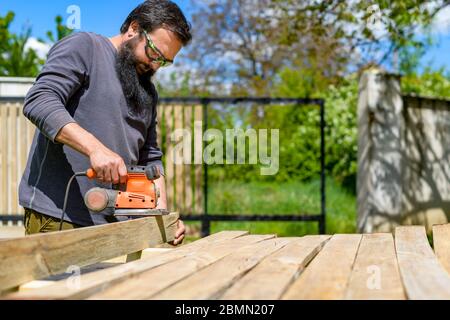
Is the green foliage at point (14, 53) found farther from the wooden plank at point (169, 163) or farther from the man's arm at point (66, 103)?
the man's arm at point (66, 103)

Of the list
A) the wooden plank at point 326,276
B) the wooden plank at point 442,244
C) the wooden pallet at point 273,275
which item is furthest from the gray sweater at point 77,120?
the wooden plank at point 442,244


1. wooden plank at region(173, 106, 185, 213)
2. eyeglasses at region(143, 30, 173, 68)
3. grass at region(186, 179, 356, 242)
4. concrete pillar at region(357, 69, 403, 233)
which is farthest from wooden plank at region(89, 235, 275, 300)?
grass at region(186, 179, 356, 242)

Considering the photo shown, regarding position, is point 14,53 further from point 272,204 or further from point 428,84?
point 428,84

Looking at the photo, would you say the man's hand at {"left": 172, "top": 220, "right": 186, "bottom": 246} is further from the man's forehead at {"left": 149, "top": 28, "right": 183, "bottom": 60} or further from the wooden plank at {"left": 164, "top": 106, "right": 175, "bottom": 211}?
the wooden plank at {"left": 164, "top": 106, "right": 175, "bottom": 211}

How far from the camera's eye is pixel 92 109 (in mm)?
3160

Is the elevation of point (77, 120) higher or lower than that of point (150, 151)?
higher

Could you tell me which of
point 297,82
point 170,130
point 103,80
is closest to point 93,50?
point 103,80

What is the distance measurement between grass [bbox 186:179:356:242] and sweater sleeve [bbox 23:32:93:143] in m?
6.34

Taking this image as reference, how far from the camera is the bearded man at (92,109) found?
110 inches

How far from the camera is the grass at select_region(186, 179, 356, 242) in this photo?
9.41 m

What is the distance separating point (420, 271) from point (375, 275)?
0.51ft

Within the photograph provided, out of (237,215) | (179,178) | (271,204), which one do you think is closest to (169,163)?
(179,178)

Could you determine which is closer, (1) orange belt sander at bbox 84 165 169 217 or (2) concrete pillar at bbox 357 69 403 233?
(1) orange belt sander at bbox 84 165 169 217
